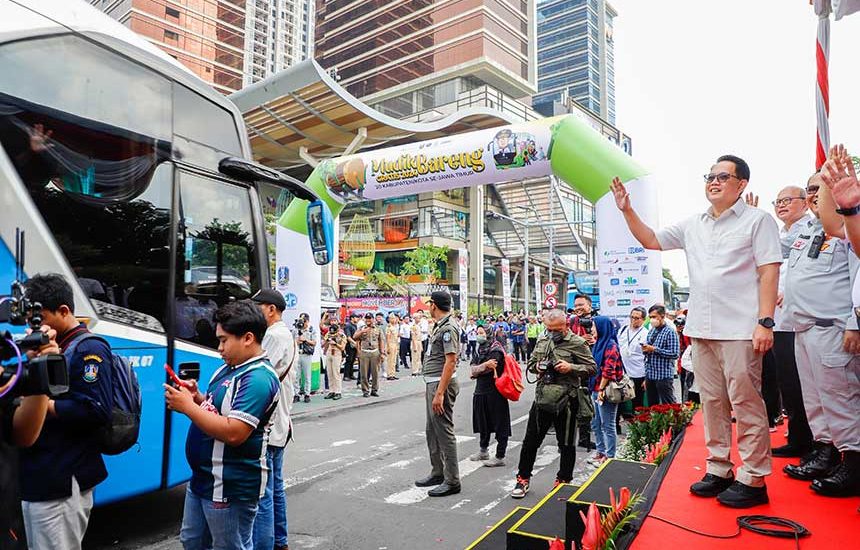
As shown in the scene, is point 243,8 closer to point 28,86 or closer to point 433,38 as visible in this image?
point 433,38

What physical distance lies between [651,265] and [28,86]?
8.13 metres

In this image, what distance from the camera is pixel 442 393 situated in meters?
5.07

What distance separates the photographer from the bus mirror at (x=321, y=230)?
5.34m

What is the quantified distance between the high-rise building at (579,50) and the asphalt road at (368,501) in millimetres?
105512

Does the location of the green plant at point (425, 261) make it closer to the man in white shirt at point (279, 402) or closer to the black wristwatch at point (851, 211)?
the man in white shirt at point (279, 402)

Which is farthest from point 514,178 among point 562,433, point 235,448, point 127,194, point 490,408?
point 235,448

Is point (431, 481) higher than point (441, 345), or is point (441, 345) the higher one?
point (441, 345)

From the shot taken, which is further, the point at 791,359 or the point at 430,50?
the point at 430,50

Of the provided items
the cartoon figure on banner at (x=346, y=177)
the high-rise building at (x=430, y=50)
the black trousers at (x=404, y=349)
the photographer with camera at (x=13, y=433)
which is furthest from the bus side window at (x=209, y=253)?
the high-rise building at (x=430, y=50)

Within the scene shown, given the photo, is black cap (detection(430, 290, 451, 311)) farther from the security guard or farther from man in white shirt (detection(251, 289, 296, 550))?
the security guard

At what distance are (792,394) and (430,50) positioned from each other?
52302 millimetres

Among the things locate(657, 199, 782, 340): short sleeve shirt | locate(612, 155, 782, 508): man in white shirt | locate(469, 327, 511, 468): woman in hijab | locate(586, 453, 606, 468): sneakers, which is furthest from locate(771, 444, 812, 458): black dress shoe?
locate(469, 327, 511, 468): woman in hijab

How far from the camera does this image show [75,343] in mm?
2461

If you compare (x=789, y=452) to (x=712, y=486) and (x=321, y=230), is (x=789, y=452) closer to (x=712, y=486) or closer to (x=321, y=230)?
(x=712, y=486)
